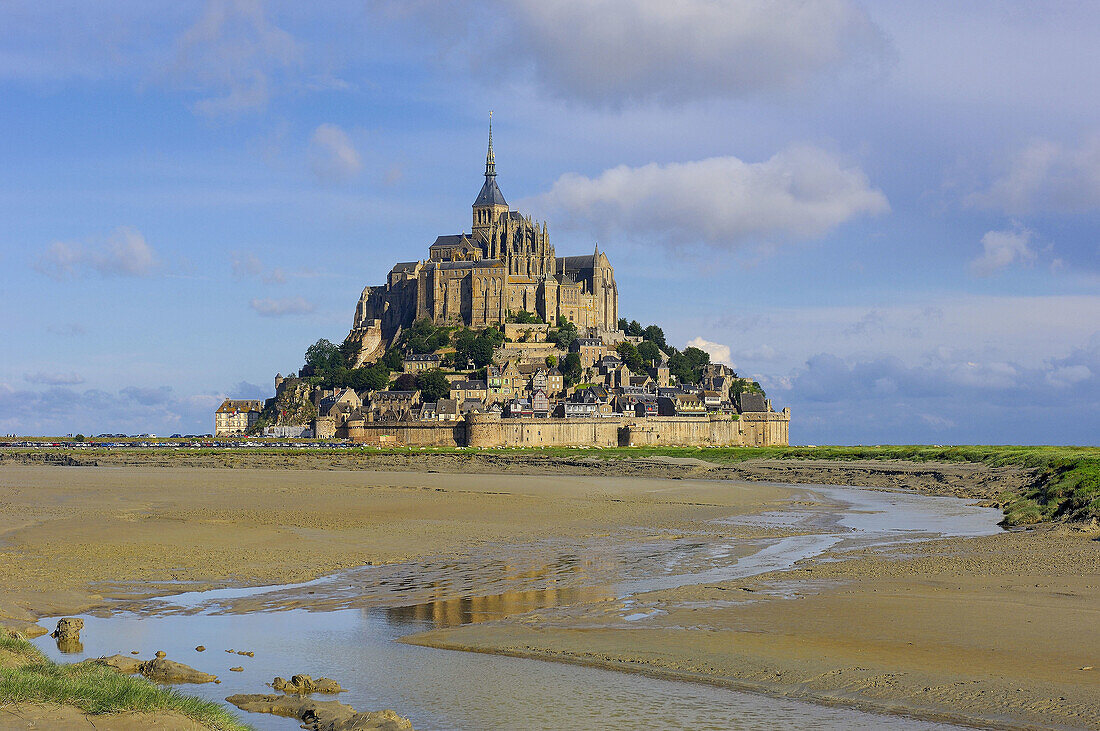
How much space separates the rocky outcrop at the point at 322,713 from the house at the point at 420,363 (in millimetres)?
112720

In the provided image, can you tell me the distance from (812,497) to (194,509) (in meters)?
22.3

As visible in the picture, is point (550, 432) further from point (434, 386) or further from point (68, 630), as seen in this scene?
point (68, 630)

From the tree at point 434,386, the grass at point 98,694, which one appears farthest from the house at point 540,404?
the grass at point 98,694

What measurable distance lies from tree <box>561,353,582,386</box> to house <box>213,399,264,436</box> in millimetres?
42446

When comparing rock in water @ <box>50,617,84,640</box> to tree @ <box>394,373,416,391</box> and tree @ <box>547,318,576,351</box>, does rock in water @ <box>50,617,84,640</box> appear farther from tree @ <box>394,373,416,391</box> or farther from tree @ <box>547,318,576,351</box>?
tree @ <box>547,318,576,351</box>

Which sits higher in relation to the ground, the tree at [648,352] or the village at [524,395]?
the tree at [648,352]

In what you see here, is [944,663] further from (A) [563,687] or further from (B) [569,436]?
(B) [569,436]

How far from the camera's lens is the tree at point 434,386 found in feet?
367

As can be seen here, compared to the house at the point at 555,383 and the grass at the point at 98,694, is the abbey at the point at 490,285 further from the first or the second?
the grass at the point at 98,694

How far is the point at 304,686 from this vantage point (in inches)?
423

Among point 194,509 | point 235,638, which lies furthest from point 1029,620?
point 194,509

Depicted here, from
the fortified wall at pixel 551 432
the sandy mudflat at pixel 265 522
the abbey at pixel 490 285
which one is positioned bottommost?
the sandy mudflat at pixel 265 522

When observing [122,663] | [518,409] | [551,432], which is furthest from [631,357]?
[122,663]

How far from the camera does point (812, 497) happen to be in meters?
39.5
